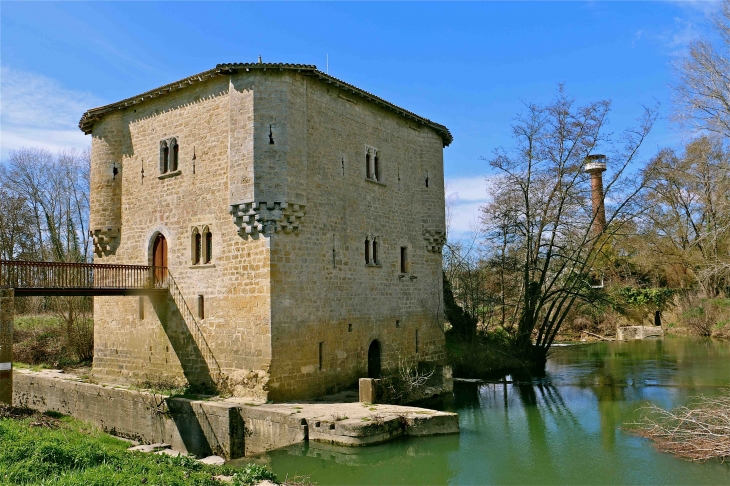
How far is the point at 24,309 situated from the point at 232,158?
2314cm

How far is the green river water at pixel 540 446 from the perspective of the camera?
10945 millimetres

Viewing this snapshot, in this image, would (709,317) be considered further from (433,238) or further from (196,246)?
(196,246)

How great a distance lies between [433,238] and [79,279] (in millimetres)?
11706

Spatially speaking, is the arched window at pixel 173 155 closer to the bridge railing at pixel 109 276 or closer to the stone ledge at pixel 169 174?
the stone ledge at pixel 169 174

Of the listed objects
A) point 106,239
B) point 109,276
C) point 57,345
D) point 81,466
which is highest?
point 106,239

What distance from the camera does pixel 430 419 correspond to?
1323 cm

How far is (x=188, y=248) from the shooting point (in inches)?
656

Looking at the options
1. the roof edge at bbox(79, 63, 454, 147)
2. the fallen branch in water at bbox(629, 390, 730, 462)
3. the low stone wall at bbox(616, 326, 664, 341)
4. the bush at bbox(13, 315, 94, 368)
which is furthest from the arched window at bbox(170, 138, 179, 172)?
the low stone wall at bbox(616, 326, 664, 341)

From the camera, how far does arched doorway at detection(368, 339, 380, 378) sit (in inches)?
721

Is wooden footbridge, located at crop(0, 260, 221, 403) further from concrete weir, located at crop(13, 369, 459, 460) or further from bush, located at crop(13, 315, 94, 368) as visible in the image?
bush, located at crop(13, 315, 94, 368)

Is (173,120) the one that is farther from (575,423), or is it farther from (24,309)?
(24,309)

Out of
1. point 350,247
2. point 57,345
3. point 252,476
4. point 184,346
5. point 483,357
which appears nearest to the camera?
point 252,476

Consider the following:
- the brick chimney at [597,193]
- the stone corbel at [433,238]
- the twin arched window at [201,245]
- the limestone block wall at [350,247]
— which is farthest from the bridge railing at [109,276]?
the brick chimney at [597,193]

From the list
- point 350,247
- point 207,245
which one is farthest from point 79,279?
point 350,247
